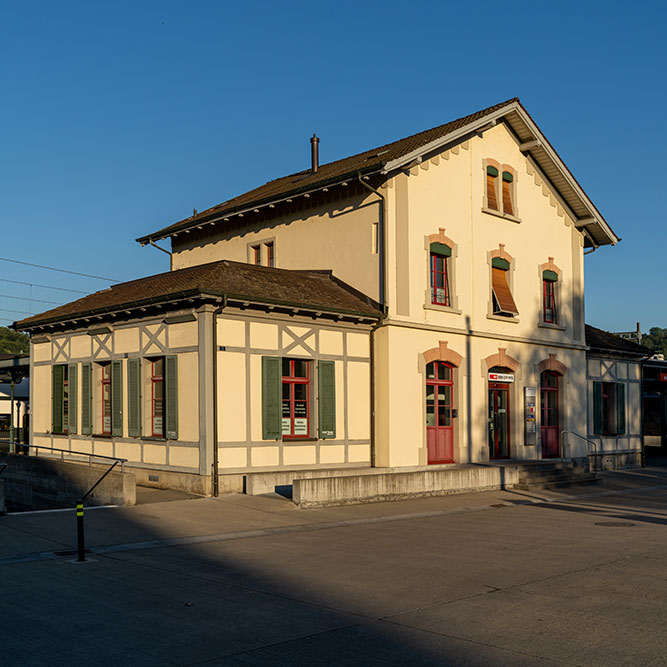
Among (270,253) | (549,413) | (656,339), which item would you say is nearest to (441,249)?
(270,253)


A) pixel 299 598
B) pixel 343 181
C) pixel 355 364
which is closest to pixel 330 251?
pixel 343 181

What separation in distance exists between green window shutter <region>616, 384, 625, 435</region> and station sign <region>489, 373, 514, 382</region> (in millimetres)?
7083

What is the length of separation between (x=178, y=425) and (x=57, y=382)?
6536mm

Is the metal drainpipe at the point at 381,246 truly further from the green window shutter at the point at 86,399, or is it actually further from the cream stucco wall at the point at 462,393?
the green window shutter at the point at 86,399

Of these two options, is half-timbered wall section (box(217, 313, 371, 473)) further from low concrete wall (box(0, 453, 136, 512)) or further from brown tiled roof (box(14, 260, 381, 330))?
low concrete wall (box(0, 453, 136, 512))

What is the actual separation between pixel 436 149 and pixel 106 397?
11.0 m

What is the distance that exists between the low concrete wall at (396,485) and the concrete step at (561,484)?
0.29 metres

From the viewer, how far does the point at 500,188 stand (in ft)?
81.3

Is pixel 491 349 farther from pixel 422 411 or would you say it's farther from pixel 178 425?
pixel 178 425

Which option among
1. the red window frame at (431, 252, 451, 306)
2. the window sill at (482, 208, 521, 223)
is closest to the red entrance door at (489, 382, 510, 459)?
the red window frame at (431, 252, 451, 306)

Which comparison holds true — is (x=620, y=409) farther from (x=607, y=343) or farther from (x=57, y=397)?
(x=57, y=397)

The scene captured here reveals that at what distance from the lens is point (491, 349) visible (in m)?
24.0

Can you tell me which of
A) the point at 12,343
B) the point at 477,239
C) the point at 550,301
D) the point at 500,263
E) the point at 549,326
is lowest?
the point at 549,326

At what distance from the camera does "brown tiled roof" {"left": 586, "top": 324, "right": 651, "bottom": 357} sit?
2906 cm
